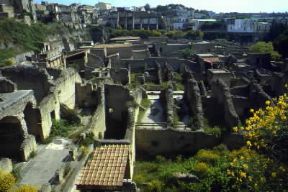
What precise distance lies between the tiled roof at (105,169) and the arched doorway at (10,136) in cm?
443

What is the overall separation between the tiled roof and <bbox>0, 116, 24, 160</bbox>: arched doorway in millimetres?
4431

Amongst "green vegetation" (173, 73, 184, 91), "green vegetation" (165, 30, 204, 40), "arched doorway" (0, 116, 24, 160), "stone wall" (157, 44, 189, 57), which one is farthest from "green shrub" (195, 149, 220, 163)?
"green vegetation" (165, 30, 204, 40)

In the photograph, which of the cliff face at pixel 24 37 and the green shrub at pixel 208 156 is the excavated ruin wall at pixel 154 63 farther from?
the green shrub at pixel 208 156

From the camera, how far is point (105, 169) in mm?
12977

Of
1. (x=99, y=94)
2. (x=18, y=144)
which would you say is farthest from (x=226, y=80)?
(x=18, y=144)

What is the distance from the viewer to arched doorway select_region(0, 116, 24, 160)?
1650 cm

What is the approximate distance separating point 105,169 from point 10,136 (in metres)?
6.15

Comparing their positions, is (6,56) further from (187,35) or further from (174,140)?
(187,35)

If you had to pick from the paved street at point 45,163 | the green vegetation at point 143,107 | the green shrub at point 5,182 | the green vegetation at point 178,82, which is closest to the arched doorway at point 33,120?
the paved street at point 45,163

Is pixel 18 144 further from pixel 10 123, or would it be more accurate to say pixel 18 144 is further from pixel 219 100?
pixel 219 100

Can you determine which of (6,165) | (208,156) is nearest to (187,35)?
(208,156)

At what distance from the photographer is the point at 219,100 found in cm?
2503

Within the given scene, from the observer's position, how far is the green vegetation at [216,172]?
369 inches

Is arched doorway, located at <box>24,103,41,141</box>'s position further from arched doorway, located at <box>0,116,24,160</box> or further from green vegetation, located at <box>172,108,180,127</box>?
green vegetation, located at <box>172,108,180,127</box>
